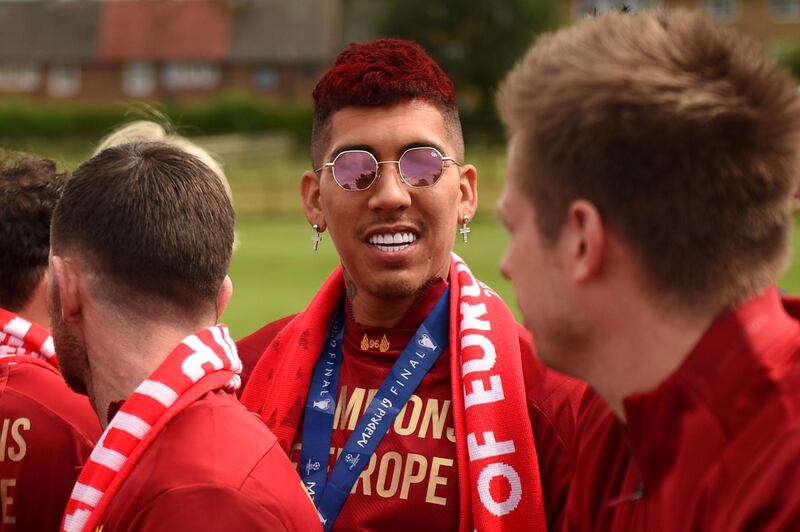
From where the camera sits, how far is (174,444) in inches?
95.8

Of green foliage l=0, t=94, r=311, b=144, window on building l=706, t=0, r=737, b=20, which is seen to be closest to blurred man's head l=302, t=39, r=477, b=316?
green foliage l=0, t=94, r=311, b=144

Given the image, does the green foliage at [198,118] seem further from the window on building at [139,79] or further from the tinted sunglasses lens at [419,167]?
the tinted sunglasses lens at [419,167]

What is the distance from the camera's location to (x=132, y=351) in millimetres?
2701

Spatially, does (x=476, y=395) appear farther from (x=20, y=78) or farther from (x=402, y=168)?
(x=20, y=78)

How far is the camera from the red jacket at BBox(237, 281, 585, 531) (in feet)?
10.8

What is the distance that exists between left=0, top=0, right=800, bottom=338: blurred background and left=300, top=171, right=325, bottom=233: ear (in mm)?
12261

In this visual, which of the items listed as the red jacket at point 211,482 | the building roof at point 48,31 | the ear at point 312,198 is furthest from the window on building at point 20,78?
the red jacket at point 211,482

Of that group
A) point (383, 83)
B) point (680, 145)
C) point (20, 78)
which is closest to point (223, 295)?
point (383, 83)

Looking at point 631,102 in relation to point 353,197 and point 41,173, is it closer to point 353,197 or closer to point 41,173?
point 353,197

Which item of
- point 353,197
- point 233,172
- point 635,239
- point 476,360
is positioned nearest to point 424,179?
point 353,197

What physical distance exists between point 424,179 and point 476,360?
0.65 m

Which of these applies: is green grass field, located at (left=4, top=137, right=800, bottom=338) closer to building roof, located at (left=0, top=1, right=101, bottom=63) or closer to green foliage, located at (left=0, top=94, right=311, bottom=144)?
green foliage, located at (left=0, top=94, right=311, bottom=144)

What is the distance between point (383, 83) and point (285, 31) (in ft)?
254

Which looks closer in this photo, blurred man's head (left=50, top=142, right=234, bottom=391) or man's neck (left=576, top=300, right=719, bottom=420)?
man's neck (left=576, top=300, right=719, bottom=420)
